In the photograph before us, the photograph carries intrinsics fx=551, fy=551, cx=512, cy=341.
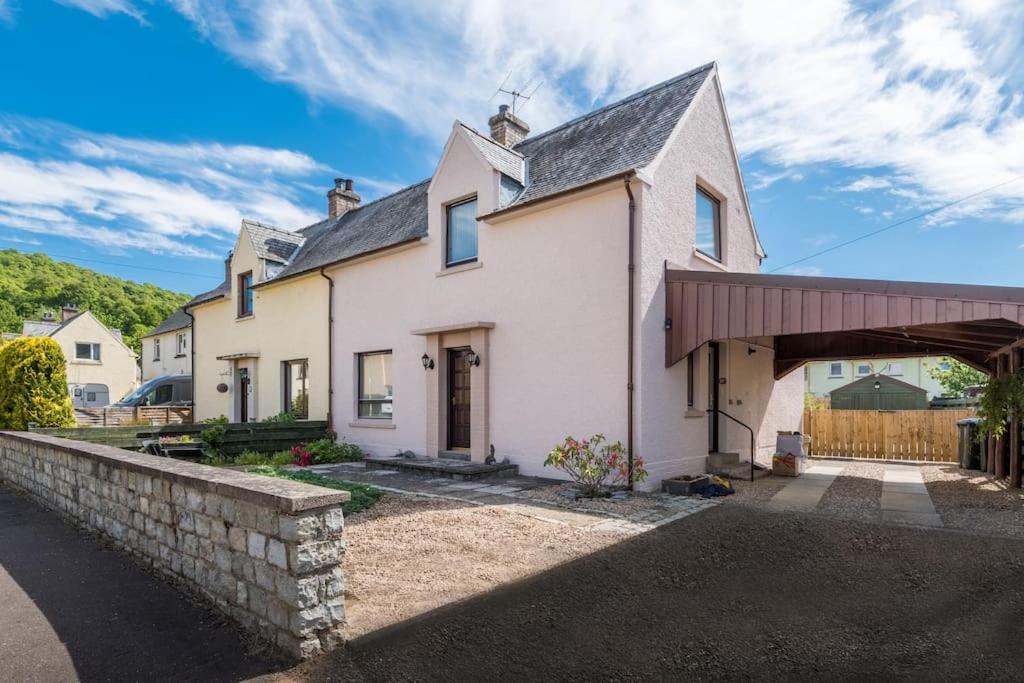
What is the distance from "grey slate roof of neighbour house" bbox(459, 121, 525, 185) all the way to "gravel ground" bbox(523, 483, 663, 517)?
629 centimetres

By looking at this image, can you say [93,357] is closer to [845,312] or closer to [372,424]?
[372,424]

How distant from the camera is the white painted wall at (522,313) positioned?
9219 mm

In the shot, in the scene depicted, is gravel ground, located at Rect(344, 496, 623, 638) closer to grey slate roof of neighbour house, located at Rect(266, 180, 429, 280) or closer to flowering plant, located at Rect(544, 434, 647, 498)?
flowering plant, located at Rect(544, 434, 647, 498)

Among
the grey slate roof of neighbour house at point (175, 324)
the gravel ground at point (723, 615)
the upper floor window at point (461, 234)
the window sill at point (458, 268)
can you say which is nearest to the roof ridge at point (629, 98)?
the upper floor window at point (461, 234)

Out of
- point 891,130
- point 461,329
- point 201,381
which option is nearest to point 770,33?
point 891,130

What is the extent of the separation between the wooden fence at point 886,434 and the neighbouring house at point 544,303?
1049 millimetres

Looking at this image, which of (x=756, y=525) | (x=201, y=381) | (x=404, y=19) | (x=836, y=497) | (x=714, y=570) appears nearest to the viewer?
(x=714, y=570)

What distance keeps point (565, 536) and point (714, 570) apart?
1.56 meters

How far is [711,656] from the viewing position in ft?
11.8

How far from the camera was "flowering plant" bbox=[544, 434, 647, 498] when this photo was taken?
329 inches

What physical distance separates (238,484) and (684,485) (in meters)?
6.87

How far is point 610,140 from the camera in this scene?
1082 centimetres

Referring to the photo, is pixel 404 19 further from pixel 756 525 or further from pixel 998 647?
pixel 998 647

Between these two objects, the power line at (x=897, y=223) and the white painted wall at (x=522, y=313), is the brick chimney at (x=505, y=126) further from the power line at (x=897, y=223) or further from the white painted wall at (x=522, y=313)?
the power line at (x=897, y=223)
